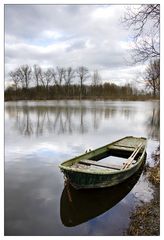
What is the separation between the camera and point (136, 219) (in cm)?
475

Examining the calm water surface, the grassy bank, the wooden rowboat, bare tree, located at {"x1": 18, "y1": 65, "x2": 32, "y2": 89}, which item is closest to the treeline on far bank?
bare tree, located at {"x1": 18, "y1": 65, "x2": 32, "y2": 89}

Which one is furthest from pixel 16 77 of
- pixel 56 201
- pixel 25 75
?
pixel 56 201

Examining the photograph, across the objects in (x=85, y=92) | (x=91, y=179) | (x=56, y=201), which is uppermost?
(x=85, y=92)

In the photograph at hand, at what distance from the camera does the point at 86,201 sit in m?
5.64

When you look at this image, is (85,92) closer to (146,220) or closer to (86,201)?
(86,201)

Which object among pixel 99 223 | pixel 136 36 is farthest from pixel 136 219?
pixel 136 36

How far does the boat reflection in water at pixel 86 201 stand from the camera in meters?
5.03

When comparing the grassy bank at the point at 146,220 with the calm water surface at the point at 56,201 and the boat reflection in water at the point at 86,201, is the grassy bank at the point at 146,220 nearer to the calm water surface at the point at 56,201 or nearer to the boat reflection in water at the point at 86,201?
the calm water surface at the point at 56,201

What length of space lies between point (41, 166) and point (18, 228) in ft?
11.6

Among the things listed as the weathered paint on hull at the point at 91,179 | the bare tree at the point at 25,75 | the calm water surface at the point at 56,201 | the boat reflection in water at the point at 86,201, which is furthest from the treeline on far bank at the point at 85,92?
the weathered paint on hull at the point at 91,179

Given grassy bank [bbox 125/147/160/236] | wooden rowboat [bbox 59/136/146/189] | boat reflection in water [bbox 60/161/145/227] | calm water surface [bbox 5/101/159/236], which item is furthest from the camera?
wooden rowboat [bbox 59/136/146/189]

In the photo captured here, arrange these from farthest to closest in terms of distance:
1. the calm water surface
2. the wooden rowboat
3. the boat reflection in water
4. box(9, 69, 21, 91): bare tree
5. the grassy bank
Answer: box(9, 69, 21, 91): bare tree
the wooden rowboat
the boat reflection in water
the calm water surface
the grassy bank

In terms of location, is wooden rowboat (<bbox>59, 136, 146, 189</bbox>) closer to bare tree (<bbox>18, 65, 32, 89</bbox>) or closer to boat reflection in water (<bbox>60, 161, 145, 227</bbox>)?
boat reflection in water (<bbox>60, 161, 145, 227</bbox>)

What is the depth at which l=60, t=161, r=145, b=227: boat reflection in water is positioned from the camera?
16.5 ft
